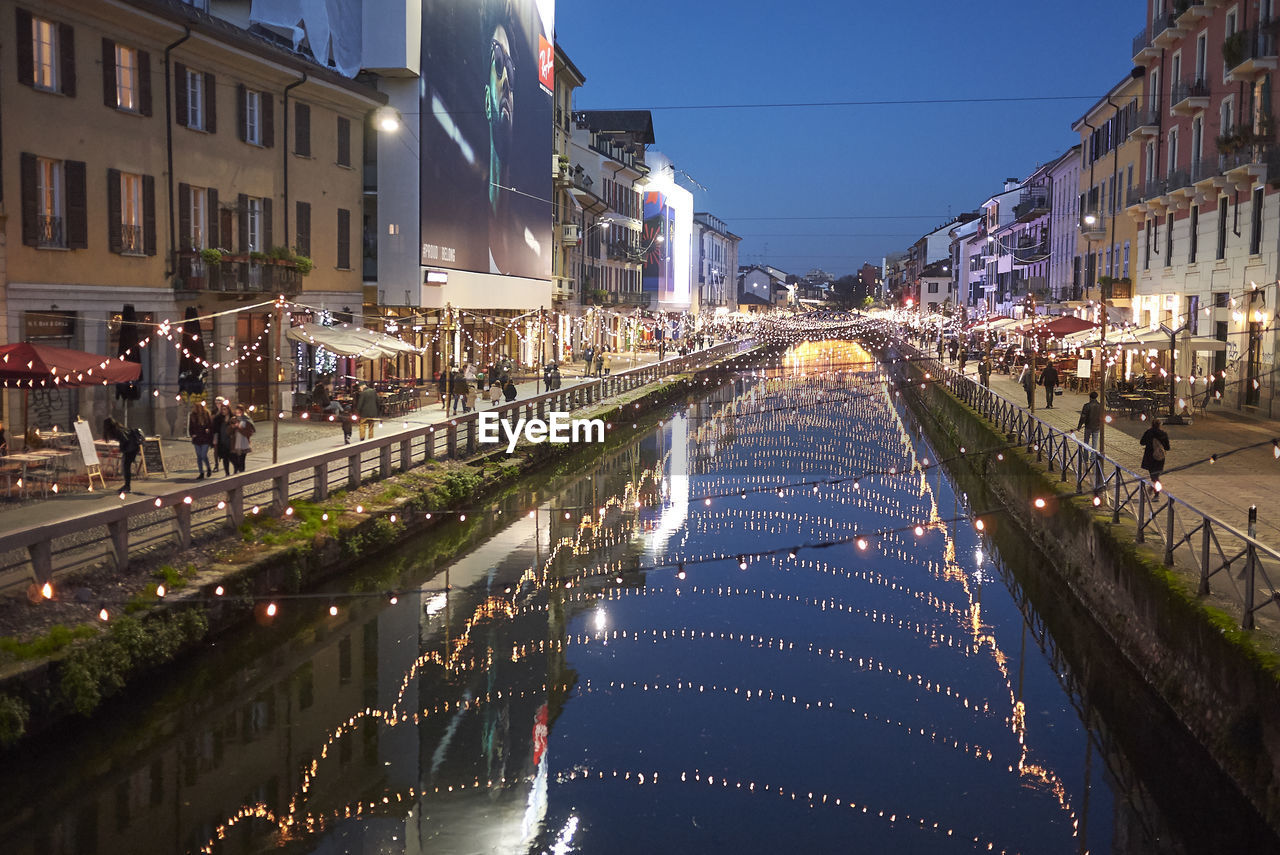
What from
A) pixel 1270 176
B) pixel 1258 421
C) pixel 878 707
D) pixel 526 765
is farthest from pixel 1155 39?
pixel 526 765

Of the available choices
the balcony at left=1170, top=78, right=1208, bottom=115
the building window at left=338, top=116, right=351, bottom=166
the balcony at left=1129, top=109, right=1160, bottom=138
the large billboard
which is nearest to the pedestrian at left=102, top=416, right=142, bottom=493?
the building window at left=338, top=116, right=351, bottom=166

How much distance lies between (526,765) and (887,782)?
3.23 metres

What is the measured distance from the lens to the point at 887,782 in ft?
35.5

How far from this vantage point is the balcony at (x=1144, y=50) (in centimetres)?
3666

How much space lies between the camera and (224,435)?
18500 mm

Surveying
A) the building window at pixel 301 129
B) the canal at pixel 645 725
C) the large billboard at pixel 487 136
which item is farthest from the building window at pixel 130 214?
the large billboard at pixel 487 136

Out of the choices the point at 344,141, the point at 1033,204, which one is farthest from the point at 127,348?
the point at 1033,204

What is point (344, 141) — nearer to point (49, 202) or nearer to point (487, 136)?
point (487, 136)

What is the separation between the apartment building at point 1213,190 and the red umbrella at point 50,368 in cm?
1908

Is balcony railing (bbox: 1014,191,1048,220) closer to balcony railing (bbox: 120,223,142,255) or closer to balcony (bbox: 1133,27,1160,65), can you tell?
balcony (bbox: 1133,27,1160,65)

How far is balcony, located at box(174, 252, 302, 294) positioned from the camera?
2431cm

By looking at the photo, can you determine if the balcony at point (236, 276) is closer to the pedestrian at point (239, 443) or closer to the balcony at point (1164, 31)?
the pedestrian at point (239, 443)

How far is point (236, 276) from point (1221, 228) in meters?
23.5

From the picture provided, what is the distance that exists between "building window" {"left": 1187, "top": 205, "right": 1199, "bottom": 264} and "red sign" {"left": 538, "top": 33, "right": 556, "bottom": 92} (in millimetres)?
25837
